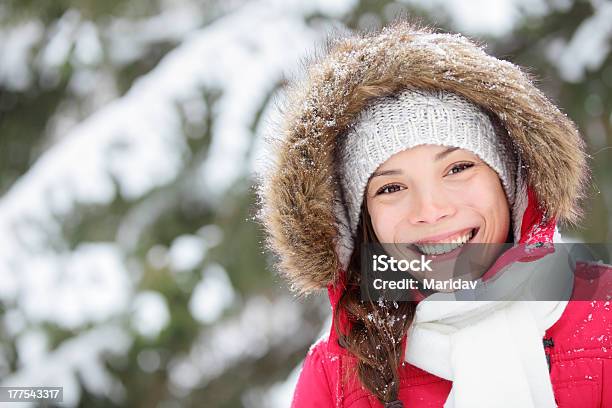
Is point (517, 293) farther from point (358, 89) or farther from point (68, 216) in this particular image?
point (68, 216)

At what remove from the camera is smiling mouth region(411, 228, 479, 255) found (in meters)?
1.82

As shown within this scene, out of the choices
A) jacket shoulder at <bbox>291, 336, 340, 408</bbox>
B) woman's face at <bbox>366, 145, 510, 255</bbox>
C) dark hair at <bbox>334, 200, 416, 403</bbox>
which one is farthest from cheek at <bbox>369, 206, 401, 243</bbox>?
jacket shoulder at <bbox>291, 336, 340, 408</bbox>

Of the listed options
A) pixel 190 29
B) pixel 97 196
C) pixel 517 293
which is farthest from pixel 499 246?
pixel 190 29

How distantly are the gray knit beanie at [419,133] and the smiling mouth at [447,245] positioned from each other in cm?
19

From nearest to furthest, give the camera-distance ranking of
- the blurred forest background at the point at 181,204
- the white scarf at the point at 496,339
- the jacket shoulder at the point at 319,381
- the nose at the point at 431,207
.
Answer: the white scarf at the point at 496,339 → the nose at the point at 431,207 → the jacket shoulder at the point at 319,381 → the blurred forest background at the point at 181,204

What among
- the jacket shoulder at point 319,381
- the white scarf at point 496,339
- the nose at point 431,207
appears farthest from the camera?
the jacket shoulder at point 319,381

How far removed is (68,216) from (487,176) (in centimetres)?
336

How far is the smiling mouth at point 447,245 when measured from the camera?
1.82 metres

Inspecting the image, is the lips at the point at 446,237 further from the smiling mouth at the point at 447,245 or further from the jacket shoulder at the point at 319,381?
the jacket shoulder at the point at 319,381

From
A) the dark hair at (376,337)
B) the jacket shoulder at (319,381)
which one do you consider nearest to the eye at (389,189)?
the dark hair at (376,337)

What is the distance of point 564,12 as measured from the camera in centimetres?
406

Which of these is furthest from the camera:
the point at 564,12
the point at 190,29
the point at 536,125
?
the point at 190,29

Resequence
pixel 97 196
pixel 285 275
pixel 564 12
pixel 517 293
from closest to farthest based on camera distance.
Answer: pixel 517 293
pixel 285 275
pixel 564 12
pixel 97 196

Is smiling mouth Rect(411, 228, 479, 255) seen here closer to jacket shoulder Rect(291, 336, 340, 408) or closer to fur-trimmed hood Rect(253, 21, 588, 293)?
fur-trimmed hood Rect(253, 21, 588, 293)
